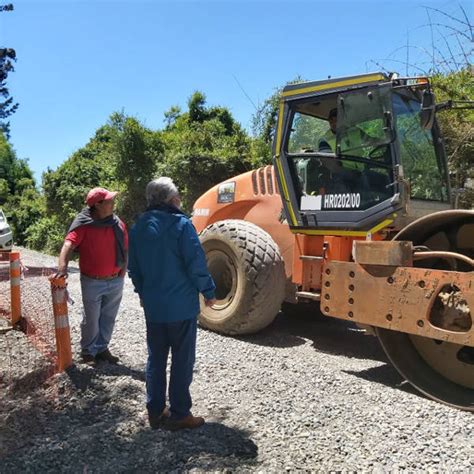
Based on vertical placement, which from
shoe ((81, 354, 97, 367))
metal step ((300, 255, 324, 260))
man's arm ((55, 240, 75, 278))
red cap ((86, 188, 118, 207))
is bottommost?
shoe ((81, 354, 97, 367))

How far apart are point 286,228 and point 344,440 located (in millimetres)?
2915

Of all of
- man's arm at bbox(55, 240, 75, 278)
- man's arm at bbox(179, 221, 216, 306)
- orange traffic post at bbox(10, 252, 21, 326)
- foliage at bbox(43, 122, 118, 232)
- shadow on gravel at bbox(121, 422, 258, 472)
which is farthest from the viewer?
foliage at bbox(43, 122, 118, 232)

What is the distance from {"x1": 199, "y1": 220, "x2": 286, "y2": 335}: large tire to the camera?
5566 millimetres

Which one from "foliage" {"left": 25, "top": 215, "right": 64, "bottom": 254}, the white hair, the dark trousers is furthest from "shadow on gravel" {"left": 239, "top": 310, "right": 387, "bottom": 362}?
"foliage" {"left": 25, "top": 215, "right": 64, "bottom": 254}

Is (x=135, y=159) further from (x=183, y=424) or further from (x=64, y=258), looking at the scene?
(x=183, y=424)

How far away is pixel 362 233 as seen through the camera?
494 cm

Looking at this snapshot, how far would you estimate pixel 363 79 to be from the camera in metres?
4.88

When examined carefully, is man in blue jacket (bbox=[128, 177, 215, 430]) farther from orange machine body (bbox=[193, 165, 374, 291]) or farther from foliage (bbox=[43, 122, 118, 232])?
foliage (bbox=[43, 122, 118, 232])

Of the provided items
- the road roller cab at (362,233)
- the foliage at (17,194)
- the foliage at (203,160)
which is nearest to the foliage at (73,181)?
the foliage at (17,194)

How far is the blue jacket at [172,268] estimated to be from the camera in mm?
3365

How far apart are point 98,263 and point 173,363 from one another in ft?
4.99

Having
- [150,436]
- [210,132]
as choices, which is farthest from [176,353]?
[210,132]

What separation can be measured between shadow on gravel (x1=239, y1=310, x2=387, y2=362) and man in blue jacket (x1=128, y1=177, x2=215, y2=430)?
7.63 feet

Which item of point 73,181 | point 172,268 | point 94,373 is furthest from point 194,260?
point 73,181
